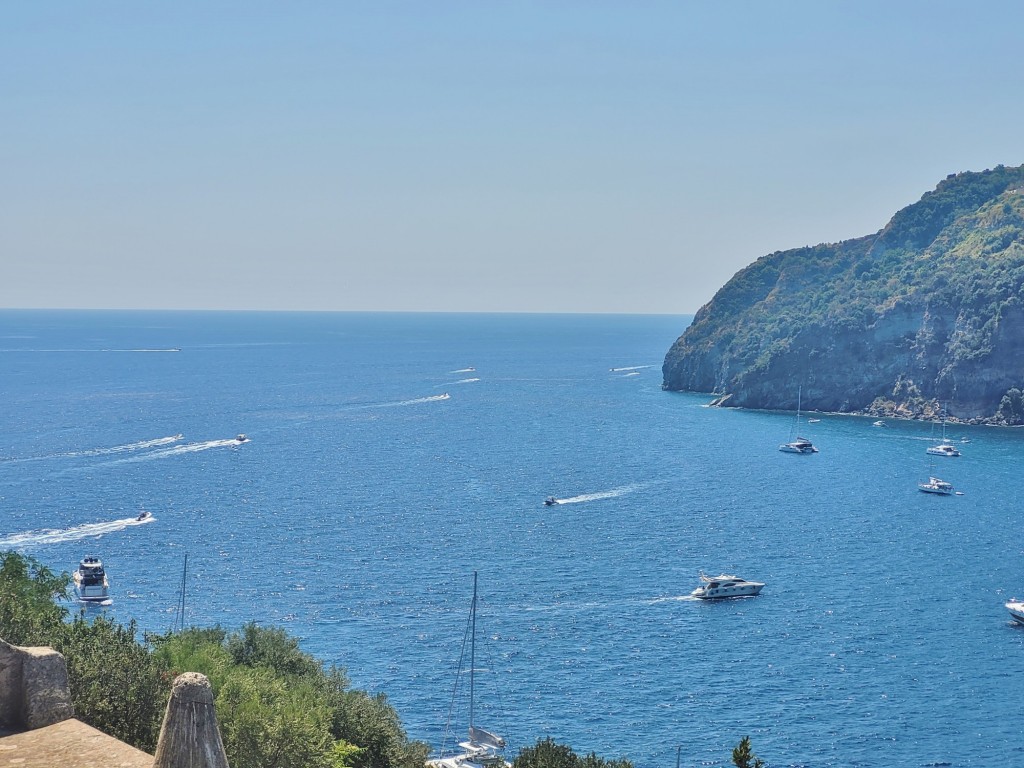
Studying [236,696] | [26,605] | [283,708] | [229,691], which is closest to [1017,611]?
[283,708]

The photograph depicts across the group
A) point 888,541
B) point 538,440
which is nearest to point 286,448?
point 538,440

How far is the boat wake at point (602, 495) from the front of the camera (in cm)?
11138

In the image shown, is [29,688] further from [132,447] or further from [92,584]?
[132,447]

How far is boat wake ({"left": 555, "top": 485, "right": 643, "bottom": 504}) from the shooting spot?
365ft

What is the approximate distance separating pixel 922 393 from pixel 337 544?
128588 mm

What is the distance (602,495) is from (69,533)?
53.0 meters

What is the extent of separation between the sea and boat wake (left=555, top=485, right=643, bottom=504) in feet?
1.74

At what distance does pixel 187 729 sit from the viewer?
628 inches

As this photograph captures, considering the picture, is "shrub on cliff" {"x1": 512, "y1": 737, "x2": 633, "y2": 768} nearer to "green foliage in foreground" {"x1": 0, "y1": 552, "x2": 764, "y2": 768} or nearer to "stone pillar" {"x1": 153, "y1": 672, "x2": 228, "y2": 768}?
"green foliage in foreground" {"x1": 0, "y1": 552, "x2": 764, "y2": 768}

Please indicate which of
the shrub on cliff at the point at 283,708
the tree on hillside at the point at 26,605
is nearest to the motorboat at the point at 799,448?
the shrub on cliff at the point at 283,708

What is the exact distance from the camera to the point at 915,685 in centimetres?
6412

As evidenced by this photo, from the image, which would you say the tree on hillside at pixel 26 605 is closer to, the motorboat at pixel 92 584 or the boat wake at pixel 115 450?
the motorboat at pixel 92 584

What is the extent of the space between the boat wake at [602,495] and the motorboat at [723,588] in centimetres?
3025

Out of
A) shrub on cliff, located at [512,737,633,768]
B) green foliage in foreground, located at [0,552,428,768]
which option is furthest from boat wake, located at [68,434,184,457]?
shrub on cliff, located at [512,737,633,768]
